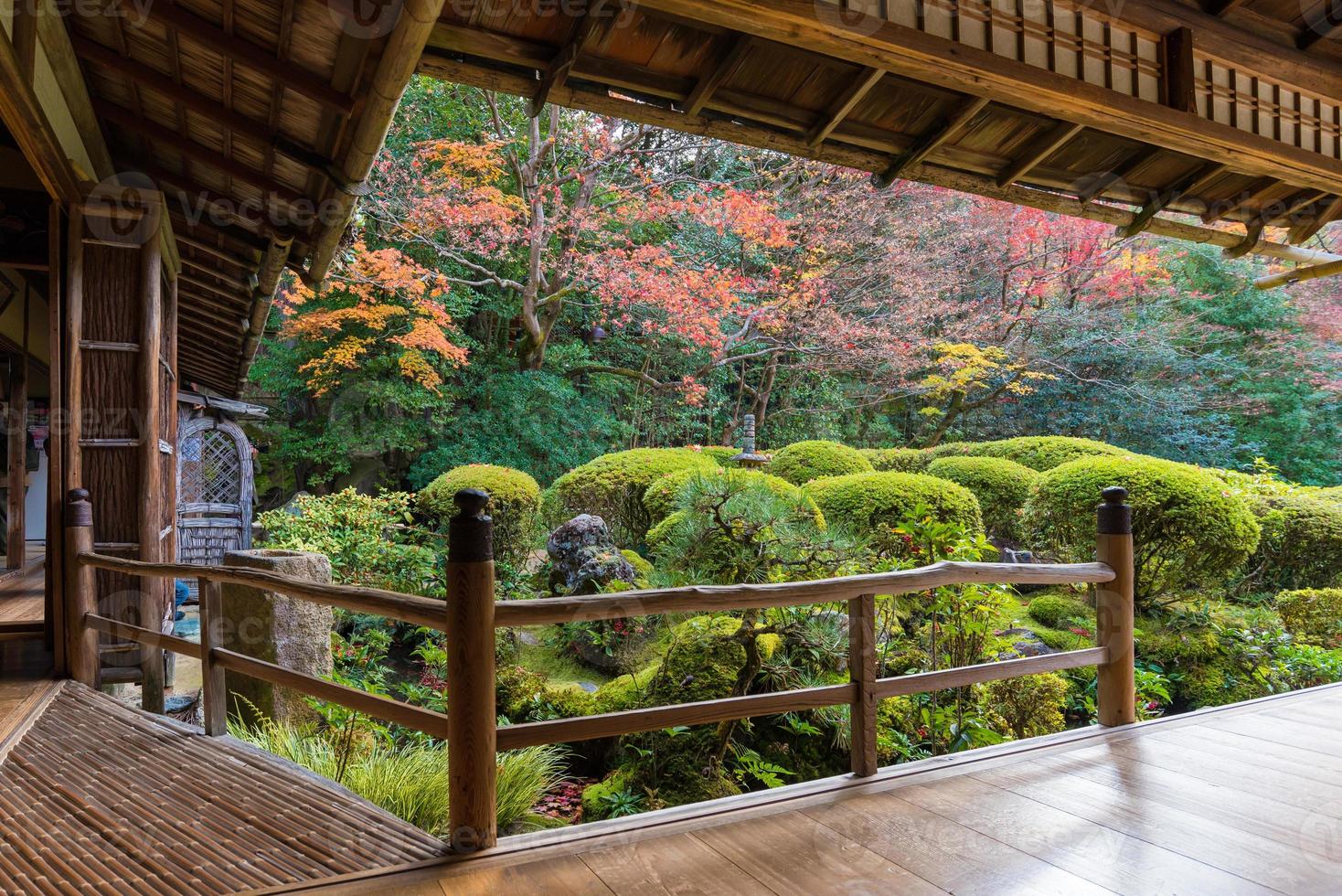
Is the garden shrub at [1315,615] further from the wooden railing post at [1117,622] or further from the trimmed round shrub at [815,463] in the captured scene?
the wooden railing post at [1117,622]

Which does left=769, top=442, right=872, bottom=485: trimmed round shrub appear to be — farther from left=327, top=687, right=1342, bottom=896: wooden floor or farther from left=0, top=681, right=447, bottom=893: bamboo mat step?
left=0, top=681, right=447, bottom=893: bamboo mat step

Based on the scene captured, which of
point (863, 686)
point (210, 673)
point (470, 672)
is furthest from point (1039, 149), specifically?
point (210, 673)

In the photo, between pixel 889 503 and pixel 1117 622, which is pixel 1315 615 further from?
pixel 1117 622

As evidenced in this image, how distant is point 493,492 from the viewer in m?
6.83

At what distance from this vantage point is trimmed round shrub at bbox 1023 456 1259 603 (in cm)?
520

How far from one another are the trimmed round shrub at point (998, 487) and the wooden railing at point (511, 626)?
15.3 feet

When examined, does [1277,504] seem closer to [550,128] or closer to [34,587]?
[550,128]

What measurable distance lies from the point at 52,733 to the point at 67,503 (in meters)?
1.03

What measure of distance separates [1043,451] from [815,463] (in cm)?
255

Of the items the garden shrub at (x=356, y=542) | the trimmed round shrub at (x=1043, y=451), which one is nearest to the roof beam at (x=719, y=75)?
the garden shrub at (x=356, y=542)

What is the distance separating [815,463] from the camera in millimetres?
8023

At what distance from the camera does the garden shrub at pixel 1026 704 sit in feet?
12.9

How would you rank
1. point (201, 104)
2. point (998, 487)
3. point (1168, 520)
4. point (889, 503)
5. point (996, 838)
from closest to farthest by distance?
point (996, 838), point (201, 104), point (1168, 520), point (889, 503), point (998, 487)

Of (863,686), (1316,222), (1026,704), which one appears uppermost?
(1316,222)
